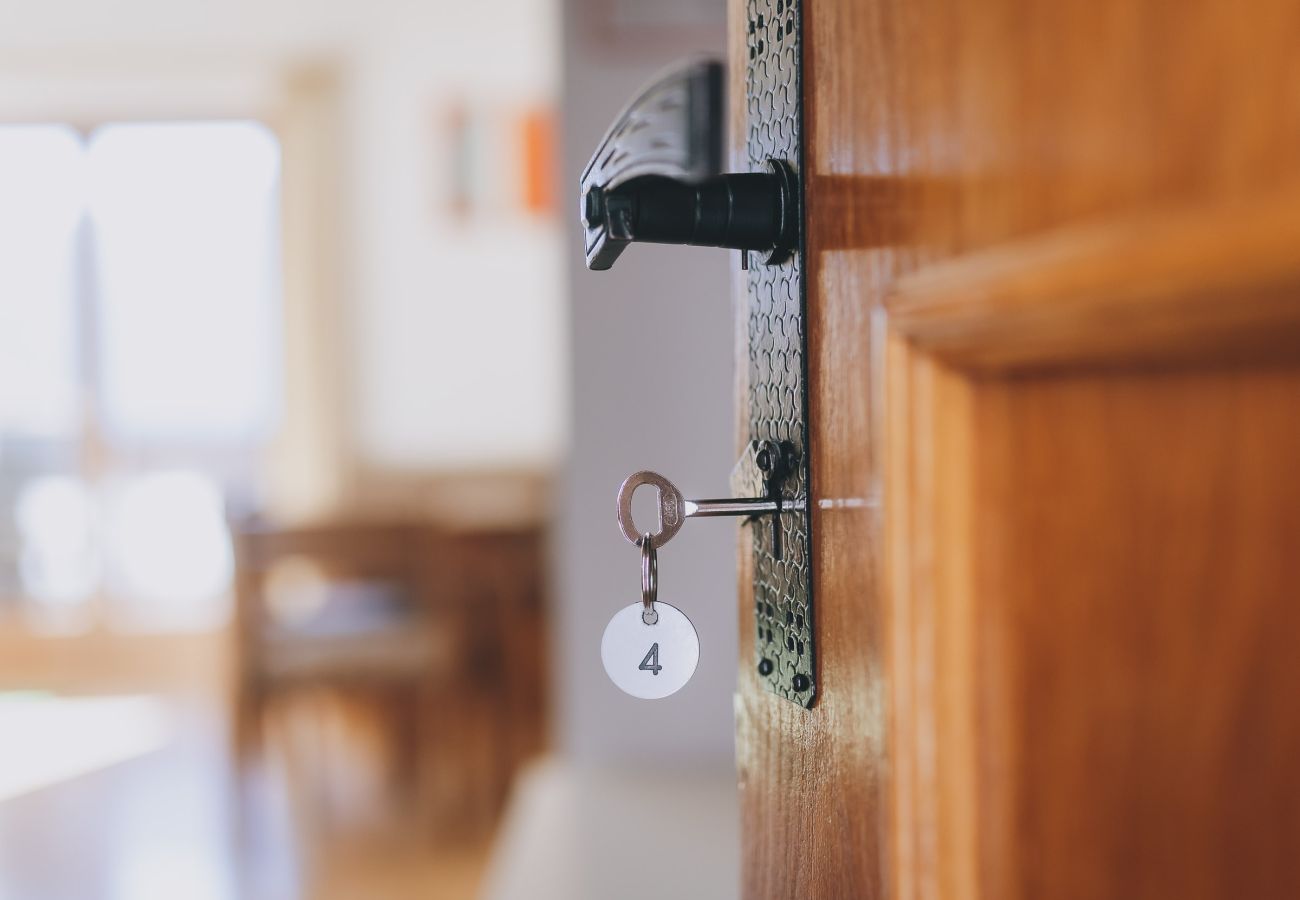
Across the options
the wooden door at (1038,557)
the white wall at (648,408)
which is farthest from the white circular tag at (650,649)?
the white wall at (648,408)

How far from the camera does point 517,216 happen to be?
14.5 feet

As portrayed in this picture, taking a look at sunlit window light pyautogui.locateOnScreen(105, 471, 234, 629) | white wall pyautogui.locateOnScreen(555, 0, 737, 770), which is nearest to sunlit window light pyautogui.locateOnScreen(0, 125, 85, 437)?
sunlit window light pyautogui.locateOnScreen(105, 471, 234, 629)

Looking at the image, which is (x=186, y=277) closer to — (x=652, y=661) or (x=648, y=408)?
(x=648, y=408)

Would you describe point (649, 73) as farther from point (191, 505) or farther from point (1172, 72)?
point (191, 505)

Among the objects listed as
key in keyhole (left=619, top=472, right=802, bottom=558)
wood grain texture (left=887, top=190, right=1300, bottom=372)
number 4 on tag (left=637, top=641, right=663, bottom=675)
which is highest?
wood grain texture (left=887, top=190, right=1300, bottom=372)

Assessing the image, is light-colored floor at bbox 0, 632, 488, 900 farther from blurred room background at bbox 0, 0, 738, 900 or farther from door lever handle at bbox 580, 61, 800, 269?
door lever handle at bbox 580, 61, 800, 269

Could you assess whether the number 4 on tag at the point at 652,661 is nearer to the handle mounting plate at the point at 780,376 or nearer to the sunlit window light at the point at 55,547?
Answer: the handle mounting plate at the point at 780,376

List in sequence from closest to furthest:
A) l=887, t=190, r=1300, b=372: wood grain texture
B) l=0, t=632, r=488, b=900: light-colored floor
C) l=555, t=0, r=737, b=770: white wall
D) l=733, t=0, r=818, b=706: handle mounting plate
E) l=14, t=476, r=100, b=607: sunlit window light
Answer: l=887, t=190, r=1300, b=372: wood grain texture < l=733, t=0, r=818, b=706: handle mounting plate < l=555, t=0, r=737, b=770: white wall < l=0, t=632, r=488, b=900: light-colored floor < l=14, t=476, r=100, b=607: sunlit window light

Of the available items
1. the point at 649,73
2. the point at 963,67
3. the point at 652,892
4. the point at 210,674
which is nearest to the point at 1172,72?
the point at 963,67

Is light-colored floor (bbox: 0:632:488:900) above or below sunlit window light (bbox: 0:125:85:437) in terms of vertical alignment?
below

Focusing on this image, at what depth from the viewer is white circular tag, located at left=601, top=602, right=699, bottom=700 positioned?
0.37 metres

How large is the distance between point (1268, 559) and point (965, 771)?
81 mm

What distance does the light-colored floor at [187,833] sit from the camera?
228 centimetres

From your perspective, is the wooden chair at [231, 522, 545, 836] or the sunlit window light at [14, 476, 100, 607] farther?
→ the sunlit window light at [14, 476, 100, 607]
